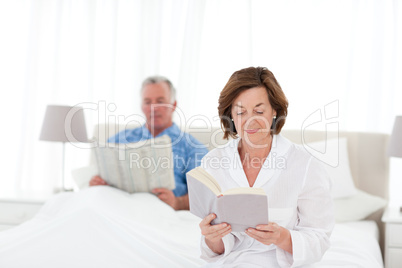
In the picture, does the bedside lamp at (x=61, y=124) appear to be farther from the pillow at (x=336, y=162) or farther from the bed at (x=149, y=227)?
the pillow at (x=336, y=162)

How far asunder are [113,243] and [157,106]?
1.36 metres

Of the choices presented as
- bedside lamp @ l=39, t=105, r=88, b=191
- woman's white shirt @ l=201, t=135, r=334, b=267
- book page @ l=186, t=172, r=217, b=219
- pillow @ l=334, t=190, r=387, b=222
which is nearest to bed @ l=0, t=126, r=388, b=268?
pillow @ l=334, t=190, r=387, b=222

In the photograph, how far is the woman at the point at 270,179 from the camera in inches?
58.9

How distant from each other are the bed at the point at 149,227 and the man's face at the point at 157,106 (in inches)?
8.2

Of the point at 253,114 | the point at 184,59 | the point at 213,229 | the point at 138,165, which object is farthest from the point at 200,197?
the point at 184,59

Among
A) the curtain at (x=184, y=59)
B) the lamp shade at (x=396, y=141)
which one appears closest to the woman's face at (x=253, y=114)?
the lamp shade at (x=396, y=141)

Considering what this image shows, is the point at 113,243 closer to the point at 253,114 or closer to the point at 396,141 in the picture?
the point at 253,114

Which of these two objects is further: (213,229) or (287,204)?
(287,204)

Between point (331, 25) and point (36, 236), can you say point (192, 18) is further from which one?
point (36, 236)

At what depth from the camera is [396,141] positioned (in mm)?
2695

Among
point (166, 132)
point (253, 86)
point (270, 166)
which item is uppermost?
point (253, 86)

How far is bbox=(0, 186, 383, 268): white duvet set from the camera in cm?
167

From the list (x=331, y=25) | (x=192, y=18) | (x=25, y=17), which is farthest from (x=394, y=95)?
(x=25, y=17)

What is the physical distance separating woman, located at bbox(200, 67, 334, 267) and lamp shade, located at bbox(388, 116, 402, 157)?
131 centimetres
